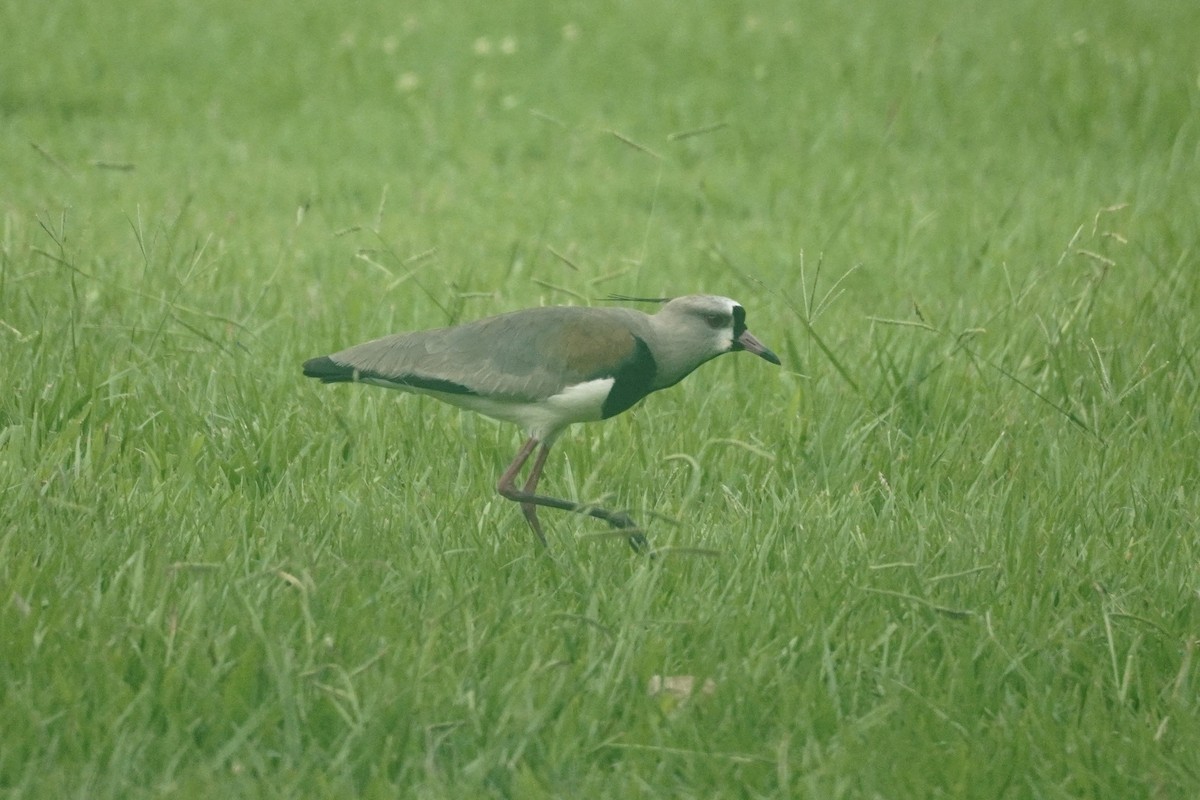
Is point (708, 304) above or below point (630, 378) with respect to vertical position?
above

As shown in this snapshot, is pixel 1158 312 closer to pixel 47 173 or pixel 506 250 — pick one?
pixel 506 250

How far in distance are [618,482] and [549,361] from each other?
0.63 metres

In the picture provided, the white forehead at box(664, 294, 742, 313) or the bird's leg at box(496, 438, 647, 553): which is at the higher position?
the white forehead at box(664, 294, 742, 313)

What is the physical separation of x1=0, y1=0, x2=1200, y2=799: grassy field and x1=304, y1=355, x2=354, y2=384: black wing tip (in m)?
0.29

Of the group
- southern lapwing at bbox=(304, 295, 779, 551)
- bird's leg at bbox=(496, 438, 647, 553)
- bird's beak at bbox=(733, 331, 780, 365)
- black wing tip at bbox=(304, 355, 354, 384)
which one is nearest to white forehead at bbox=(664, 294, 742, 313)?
southern lapwing at bbox=(304, 295, 779, 551)

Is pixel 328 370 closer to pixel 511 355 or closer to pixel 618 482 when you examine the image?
pixel 511 355

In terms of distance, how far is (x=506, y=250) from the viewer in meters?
6.96

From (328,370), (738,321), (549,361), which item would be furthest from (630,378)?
(328,370)

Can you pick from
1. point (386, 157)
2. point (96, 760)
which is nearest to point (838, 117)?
point (386, 157)

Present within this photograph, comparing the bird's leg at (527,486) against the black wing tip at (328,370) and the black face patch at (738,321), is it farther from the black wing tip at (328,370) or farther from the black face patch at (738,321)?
the black face patch at (738,321)

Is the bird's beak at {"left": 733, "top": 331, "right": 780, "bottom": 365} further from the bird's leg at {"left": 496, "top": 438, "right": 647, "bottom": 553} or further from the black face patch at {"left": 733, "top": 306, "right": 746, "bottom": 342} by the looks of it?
the bird's leg at {"left": 496, "top": 438, "right": 647, "bottom": 553}

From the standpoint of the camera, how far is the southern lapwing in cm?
385

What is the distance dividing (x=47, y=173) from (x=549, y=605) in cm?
551

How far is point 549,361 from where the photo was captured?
12.7 feet
